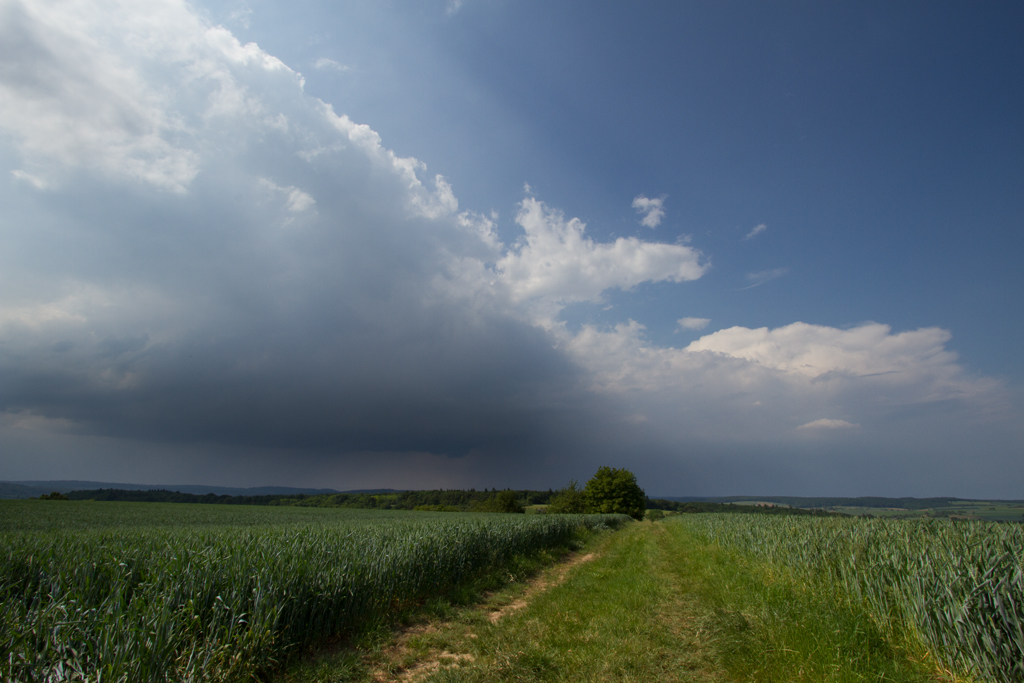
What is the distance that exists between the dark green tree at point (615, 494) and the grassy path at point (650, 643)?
6312 centimetres

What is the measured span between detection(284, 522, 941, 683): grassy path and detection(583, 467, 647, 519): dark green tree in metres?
63.1

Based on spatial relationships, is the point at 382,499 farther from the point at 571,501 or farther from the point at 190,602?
the point at 190,602

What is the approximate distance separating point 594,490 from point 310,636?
70235mm

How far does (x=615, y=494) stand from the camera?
68.4 meters

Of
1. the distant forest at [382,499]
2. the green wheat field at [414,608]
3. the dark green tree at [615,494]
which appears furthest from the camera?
the distant forest at [382,499]

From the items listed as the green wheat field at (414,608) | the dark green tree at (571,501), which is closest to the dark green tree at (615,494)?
the dark green tree at (571,501)

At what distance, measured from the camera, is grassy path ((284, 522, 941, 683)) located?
4645 mm

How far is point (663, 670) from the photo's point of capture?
4957mm

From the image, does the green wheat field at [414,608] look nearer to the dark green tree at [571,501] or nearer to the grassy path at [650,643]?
the grassy path at [650,643]

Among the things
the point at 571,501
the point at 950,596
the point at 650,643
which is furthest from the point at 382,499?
the point at 950,596

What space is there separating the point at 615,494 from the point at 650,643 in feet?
224

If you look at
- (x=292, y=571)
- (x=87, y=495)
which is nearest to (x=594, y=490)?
(x=292, y=571)

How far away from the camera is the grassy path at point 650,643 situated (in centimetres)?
464

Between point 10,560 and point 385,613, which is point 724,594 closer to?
point 385,613
